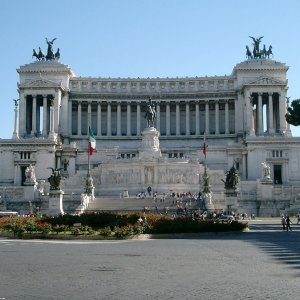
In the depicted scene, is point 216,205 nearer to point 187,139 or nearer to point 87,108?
point 187,139

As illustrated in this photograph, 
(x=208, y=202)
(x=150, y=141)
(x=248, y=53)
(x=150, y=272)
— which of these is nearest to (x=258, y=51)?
(x=248, y=53)

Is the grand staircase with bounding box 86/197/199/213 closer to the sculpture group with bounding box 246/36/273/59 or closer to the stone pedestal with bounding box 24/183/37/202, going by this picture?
the stone pedestal with bounding box 24/183/37/202

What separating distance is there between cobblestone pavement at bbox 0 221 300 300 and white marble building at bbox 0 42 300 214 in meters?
62.1

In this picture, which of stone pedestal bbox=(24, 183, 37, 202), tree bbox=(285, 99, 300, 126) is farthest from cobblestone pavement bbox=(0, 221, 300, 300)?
stone pedestal bbox=(24, 183, 37, 202)

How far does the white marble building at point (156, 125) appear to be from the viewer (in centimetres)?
9369

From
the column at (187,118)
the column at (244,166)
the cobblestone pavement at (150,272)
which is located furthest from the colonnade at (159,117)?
the cobblestone pavement at (150,272)

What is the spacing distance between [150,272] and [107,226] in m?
22.2

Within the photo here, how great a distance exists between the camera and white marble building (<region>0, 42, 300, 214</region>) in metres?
93.7

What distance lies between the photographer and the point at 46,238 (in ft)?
128

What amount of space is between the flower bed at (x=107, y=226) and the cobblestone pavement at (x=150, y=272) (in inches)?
335

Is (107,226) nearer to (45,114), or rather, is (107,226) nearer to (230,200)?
(230,200)

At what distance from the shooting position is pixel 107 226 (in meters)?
42.6

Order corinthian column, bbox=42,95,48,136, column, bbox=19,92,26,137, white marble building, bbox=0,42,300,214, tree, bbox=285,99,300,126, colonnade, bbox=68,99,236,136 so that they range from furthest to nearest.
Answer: colonnade, bbox=68,99,236,136 < column, bbox=19,92,26,137 < corinthian column, bbox=42,95,48,136 < white marble building, bbox=0,42,300,214 < tree, bbox=285,99,300,126

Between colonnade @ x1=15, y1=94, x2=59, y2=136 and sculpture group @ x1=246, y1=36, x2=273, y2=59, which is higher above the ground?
sculpture group @ x1=246, y1=36, x2=273, y2=59
